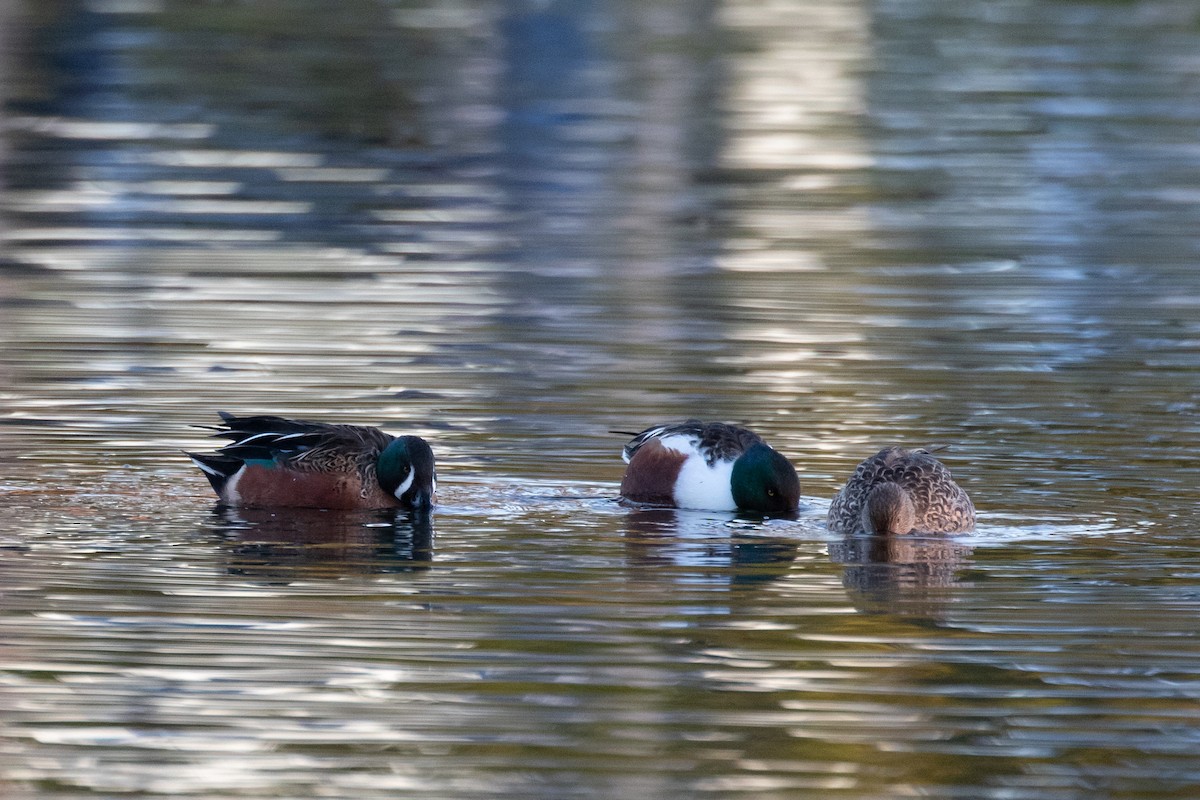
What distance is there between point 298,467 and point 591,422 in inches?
85.4

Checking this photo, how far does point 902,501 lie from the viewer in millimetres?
9992

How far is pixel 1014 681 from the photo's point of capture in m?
7.59

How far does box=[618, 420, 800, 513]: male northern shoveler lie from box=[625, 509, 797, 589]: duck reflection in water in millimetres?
136

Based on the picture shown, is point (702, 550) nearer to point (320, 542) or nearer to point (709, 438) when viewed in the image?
point (709, 438)

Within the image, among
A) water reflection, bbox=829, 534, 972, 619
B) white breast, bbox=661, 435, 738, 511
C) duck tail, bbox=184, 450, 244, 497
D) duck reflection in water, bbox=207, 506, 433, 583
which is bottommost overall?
water reflection, bbox=829, 534, 972, 619

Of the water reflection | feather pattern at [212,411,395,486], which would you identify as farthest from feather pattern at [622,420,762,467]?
feather pattern at [212,411,395,486]

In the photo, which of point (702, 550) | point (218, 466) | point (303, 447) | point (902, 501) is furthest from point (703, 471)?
point (218, 466)

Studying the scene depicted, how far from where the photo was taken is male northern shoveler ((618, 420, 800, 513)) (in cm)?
1070

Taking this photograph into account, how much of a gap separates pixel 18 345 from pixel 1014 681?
8284mm

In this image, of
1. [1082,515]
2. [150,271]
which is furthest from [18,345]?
[1082,515]

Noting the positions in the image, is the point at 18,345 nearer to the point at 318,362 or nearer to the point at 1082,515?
the point at 318,362

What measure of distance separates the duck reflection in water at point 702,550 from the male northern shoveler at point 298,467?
1.06 metres

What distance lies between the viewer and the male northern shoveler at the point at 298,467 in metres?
10.5

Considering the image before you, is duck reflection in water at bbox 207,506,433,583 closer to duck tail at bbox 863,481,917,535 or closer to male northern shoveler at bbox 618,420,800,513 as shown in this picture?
male northern shoveler at bbox 618,420,800,513
